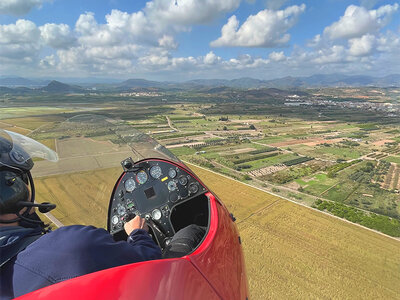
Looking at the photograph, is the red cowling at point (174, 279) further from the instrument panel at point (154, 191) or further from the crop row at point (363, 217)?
the crop row at point (363, 217)

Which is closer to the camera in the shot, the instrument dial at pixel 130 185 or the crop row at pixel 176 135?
the instrument dial at pixel 130 185

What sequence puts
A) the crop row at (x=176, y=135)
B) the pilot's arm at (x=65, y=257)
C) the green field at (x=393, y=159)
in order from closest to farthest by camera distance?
the pilot's arm at (x=65, y=257), the green field at (x=393, y=159), the crop row at (x=176, y=135)

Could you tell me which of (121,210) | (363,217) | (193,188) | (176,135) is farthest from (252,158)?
(121,210)

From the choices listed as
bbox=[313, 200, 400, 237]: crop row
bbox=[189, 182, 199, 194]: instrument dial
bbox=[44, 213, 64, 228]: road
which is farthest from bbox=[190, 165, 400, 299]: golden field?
bbox=[44, 213, 64, 228]: road

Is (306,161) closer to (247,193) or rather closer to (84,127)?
(247,193)

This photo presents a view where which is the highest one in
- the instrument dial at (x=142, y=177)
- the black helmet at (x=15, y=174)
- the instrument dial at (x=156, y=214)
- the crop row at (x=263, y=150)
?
the black helmet at (x=15, y=174)

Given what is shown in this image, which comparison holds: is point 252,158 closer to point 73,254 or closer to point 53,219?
point 53,219

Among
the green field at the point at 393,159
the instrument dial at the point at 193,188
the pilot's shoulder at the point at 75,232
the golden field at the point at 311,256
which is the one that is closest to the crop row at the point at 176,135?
the golden field at the point at 311,256
